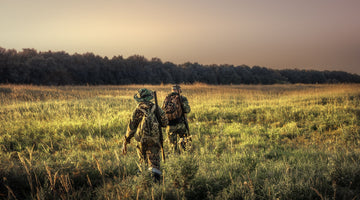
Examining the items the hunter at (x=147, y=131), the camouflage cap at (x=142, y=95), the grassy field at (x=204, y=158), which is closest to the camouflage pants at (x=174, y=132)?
the grassy field at (x=204, y=158)

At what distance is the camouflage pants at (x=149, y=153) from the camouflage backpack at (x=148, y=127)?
0.09m

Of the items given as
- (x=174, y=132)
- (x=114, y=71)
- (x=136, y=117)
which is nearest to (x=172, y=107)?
(x=174, y=132)

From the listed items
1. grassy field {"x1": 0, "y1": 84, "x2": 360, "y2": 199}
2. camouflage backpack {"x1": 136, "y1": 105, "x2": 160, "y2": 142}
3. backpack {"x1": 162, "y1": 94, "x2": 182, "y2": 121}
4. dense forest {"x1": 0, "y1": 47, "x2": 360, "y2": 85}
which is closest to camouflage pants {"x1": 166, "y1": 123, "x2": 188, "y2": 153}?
backpack {"x1": 162, "y1": 94, "x2": 182, "y2": 121}

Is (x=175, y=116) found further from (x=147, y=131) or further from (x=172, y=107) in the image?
(x=147, y=131)

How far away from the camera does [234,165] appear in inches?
202

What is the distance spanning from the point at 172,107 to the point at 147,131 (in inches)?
86.7

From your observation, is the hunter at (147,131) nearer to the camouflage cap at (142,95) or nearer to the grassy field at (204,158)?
the camouflage cap at (142,95)

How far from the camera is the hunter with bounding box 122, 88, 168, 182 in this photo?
14.8ft

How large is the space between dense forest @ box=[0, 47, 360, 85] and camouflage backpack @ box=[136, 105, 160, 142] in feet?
134

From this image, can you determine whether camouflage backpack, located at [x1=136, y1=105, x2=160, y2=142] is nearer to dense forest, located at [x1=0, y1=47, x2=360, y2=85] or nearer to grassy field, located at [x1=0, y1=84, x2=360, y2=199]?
grassy field, located at [x1=0, y1=84, x2=360, y2=199]

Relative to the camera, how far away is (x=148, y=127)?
A: 451cm

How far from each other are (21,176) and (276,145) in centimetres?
753

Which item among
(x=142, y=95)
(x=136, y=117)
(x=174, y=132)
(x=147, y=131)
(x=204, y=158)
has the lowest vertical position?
(x=204, y=158)

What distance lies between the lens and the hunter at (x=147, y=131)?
14.8ft
